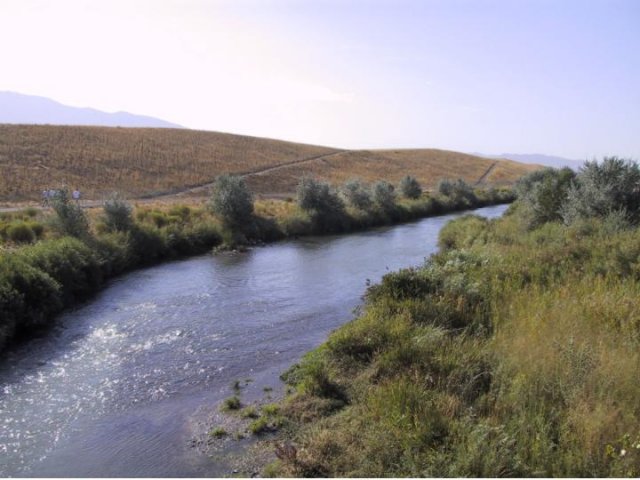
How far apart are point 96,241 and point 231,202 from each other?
36.2ft

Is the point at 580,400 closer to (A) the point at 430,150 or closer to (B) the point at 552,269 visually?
(B) the point at 552,269

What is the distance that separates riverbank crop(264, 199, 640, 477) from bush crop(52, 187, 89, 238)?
645 inches

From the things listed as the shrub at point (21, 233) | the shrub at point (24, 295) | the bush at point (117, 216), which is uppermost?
the bush at point (117, 216)

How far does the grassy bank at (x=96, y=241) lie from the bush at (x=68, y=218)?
0.04 m

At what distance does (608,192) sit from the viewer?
63.7 feet

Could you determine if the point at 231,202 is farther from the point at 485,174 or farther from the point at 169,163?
the point at 485,174

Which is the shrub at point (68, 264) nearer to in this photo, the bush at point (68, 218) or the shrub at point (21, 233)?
the bush at point (68, 218)

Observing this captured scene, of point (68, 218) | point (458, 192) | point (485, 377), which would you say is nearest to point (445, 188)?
point (458, 192)

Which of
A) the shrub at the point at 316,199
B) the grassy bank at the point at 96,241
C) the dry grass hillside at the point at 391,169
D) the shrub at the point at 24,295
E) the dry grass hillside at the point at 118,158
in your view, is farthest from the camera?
the dry grass hillside at the point at 391,169

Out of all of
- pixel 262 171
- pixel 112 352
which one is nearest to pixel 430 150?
pixel 262 171

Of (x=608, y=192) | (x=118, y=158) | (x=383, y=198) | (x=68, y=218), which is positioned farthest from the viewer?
(x=118, y=158)

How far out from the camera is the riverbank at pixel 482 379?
6023mm

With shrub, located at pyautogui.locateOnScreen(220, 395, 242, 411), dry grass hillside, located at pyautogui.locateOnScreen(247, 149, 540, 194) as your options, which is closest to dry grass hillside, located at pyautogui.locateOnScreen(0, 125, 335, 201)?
dry grass hillside, located at pyautogui.locateOnScreen(247, 149, 540, 194)

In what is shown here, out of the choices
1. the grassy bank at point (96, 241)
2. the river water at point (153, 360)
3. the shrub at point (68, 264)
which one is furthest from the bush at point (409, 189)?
the shrub at point (68, 264)
